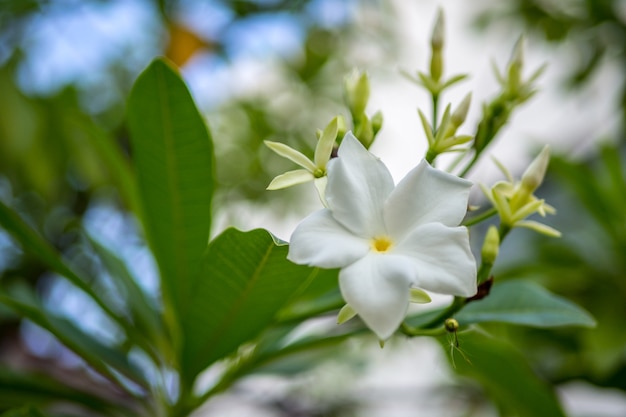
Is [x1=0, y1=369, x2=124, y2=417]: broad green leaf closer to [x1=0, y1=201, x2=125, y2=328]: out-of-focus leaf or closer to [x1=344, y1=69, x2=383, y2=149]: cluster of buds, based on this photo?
[x1=0, y1=201, x2=125, y2=328]: out-of-focus leaf

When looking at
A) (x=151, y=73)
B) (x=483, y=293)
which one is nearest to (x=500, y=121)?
(x=483, y=293)

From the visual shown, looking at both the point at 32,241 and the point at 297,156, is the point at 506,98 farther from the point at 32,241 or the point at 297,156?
the point at 32,241

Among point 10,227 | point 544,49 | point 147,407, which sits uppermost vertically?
point 10,227

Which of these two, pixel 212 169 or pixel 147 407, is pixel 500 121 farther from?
pixel 147 407

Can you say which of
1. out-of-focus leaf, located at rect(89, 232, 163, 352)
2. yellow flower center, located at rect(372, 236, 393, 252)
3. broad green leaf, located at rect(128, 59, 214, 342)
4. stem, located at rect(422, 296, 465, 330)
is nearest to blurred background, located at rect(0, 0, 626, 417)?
out-of-focus leaf, located at rect(89, 232, 163, 352)

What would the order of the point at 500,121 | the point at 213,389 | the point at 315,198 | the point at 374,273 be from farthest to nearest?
1. the point at 315,198
2. the point at 213,389
3. the point at 500,121
4. the point at 374,273

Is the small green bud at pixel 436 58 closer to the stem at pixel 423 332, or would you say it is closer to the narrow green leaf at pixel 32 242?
the stem at pixel 423 332

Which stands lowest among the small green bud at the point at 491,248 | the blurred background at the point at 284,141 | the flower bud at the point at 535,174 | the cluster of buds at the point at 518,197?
the blurred background at the point at 284,141

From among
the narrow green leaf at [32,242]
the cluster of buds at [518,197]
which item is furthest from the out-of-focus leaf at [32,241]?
the cluster of buds at [518,197]
